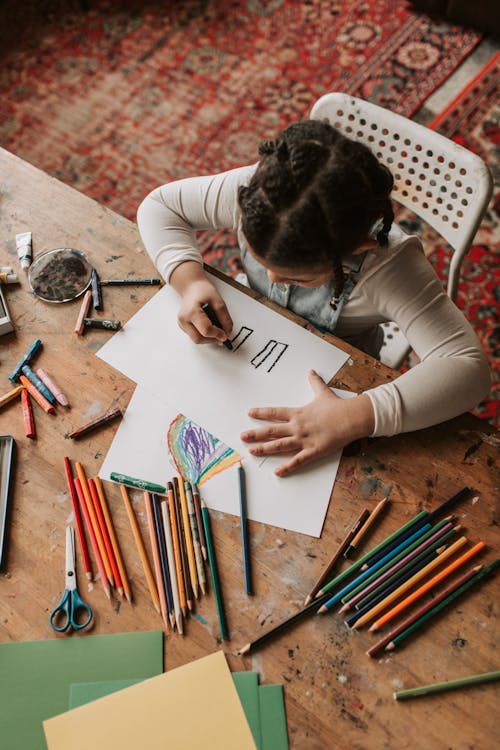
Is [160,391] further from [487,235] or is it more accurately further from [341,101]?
[487,235]

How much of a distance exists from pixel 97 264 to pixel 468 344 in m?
0.60

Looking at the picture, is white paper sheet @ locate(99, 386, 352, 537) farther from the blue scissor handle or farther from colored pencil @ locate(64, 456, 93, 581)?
the blue scissor handle

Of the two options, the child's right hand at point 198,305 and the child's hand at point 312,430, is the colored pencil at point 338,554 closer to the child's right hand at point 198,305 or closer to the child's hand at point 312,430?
the child's hand at point 312,430

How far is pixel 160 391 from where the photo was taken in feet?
2.88

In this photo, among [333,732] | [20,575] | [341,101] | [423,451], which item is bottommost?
[20,575]

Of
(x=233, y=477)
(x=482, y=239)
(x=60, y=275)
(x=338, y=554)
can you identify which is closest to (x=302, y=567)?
(x=338, y=554)

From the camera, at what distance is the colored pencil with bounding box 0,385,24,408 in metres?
0.89

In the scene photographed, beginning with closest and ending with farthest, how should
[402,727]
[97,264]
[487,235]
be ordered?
[402,727]
[97,264]
[487,235]

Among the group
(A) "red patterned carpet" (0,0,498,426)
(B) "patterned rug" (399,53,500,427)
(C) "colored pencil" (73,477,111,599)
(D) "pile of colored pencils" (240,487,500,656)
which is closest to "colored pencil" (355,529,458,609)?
(D) "pile of colored pencils" (240,487,500,656)

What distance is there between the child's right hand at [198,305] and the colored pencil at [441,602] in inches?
18.1

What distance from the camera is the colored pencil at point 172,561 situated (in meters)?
0.73

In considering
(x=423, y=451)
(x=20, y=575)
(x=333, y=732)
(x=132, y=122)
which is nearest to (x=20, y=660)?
(x=20, y=575)

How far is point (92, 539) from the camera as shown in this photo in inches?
31.1

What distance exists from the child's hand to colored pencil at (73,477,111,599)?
0.23m
